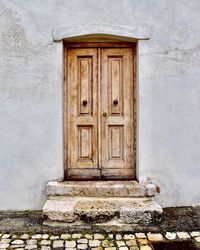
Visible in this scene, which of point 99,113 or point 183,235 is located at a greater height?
point 99,113

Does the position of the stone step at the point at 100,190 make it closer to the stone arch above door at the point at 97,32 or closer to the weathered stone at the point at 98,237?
the weathered stone at the point at 98,237

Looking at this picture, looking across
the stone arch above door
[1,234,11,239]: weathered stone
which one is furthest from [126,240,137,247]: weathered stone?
the stone arch above door

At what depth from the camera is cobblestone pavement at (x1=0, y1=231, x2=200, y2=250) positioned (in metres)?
3.84

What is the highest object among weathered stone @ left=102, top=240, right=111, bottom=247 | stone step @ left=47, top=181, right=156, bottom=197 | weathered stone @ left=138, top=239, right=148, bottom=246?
stone step @ left=47, top=181, right=156, bottom=197

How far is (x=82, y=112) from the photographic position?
510 cm

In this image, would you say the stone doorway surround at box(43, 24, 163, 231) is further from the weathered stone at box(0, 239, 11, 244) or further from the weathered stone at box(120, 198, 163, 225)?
the weathered stone at box(0, 239, 11, 244)

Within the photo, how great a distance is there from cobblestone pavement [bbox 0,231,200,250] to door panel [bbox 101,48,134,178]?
1.19 m

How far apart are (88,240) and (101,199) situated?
0.76 metres

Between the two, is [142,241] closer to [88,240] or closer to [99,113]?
[88,240]

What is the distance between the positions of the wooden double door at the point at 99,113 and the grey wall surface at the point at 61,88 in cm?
27

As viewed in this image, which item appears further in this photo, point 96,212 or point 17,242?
point 96,212

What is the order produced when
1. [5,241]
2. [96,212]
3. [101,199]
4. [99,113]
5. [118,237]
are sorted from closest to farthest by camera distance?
[5,241], [118,237], [96,212], [101,199], [99,113]

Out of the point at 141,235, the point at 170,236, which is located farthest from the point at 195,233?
the point at 141,235

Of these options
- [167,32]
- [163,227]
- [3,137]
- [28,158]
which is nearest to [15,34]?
[3,137]
